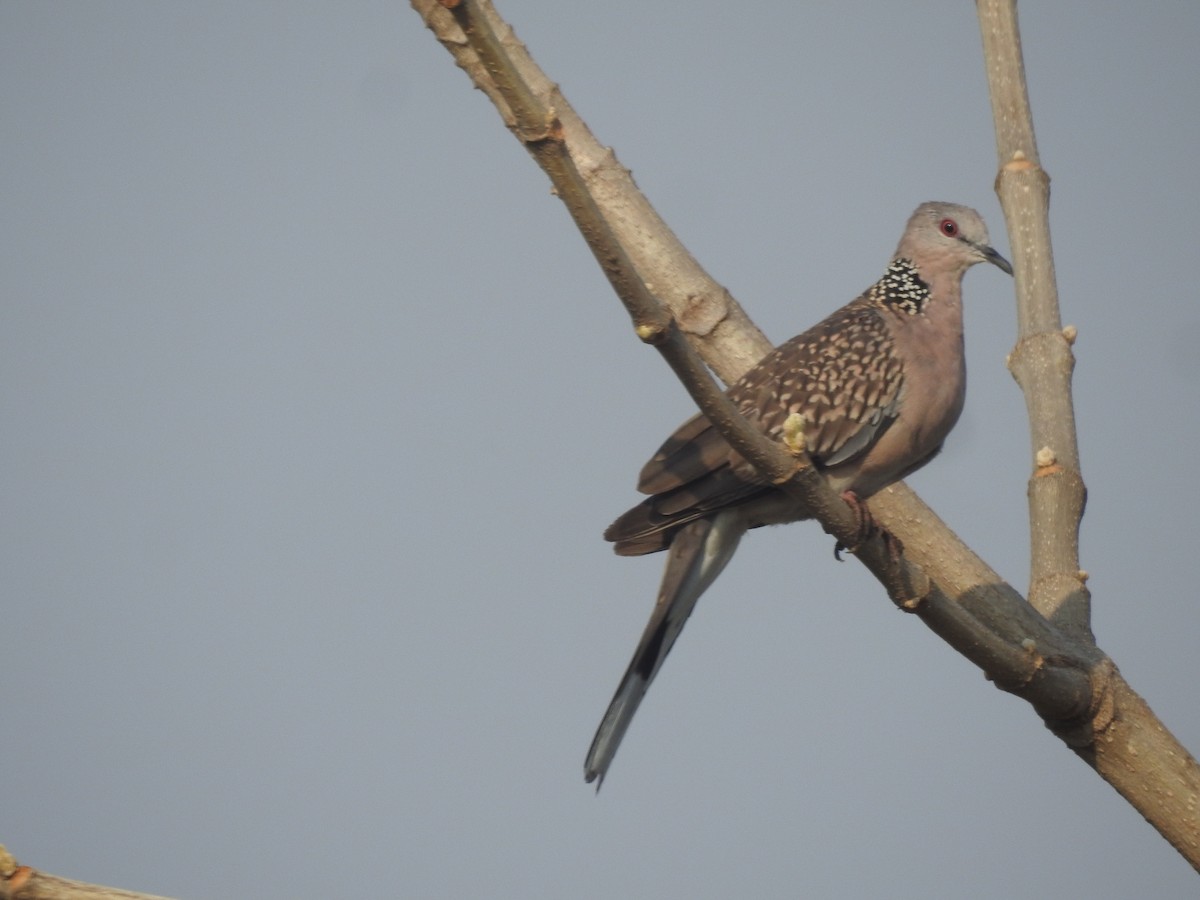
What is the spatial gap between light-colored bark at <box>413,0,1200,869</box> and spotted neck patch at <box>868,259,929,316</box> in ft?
2.27

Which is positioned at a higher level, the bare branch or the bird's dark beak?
the bird's dark beak

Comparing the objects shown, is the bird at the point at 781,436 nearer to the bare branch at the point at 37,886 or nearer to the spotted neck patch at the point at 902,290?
the spotted neck patch at the point at 902,290

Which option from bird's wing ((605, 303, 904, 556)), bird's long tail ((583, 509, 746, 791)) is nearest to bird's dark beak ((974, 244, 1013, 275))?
bird's wing ((605, 303, 904, 556))

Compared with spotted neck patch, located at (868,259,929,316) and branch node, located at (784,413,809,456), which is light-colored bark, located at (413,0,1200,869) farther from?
spotted neck patch, located at (868,259,929,316)

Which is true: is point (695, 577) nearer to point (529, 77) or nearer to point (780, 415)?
point (780, 415)

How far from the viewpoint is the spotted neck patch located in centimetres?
598

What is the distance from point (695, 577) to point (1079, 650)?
1.54 meters

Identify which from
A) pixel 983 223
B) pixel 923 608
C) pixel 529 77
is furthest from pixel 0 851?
pixel 983 223

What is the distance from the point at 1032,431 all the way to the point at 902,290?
1.20m

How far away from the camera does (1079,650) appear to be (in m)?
4.37

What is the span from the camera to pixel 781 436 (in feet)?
17.7

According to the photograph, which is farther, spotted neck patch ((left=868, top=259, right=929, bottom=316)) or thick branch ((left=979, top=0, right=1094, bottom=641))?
spotted neck patch ((left=868, top=259, right=929, bottom=316))

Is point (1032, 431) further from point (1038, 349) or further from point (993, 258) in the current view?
point (993, 258)

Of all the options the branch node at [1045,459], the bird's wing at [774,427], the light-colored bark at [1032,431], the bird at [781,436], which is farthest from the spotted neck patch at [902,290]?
the branch node at [1045,459]
